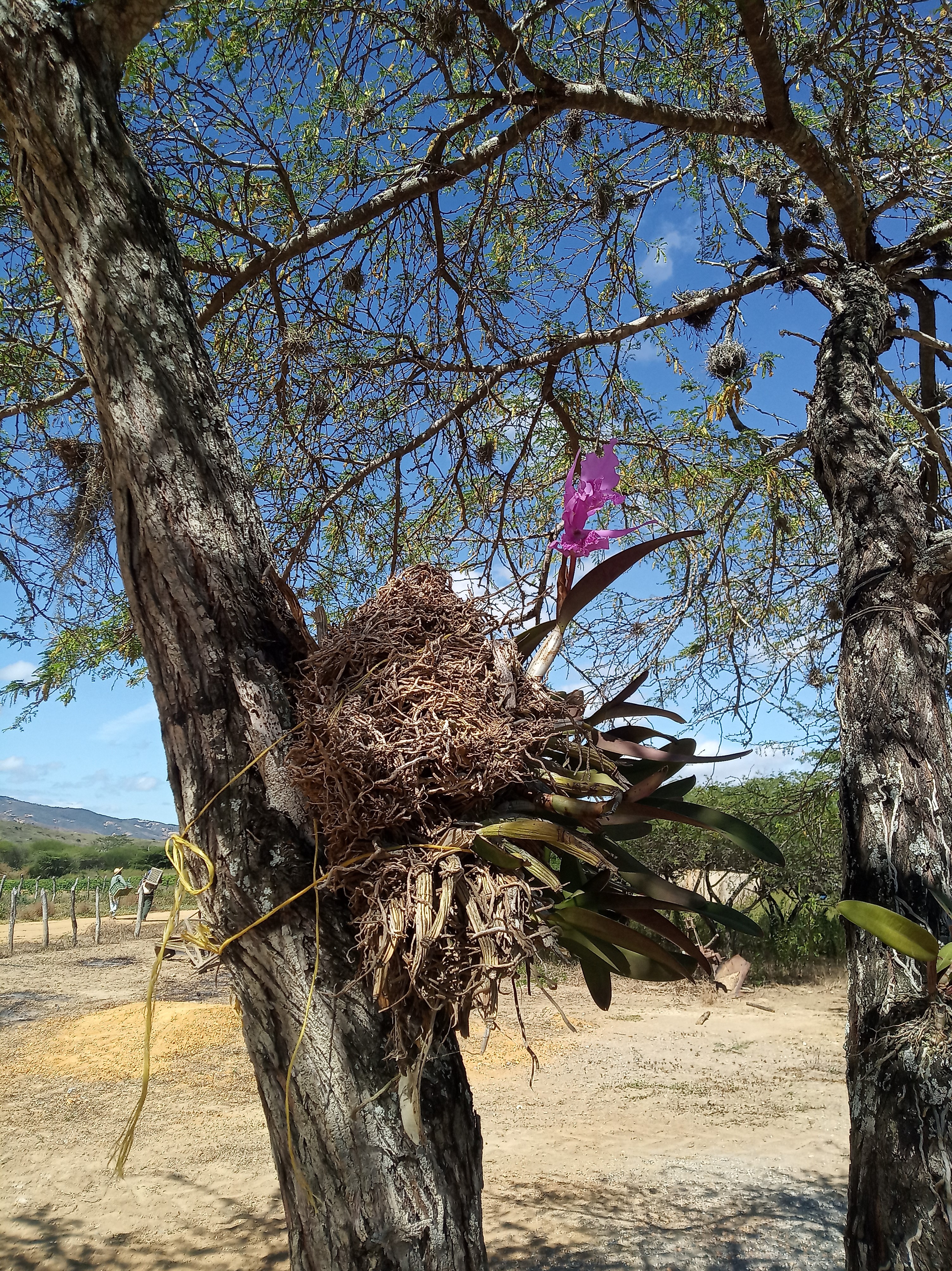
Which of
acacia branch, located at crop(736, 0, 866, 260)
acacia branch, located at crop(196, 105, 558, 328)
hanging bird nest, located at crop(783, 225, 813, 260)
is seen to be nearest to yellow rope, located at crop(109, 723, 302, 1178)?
acacia branch, located at crop(196, 105, 558, 328)

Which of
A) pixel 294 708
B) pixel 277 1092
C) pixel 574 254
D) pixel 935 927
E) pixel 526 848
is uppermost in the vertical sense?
pixel 574 254

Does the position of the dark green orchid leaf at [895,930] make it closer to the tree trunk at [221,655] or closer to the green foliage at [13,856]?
the tree trunk at [221,655]

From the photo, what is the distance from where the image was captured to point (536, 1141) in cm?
659

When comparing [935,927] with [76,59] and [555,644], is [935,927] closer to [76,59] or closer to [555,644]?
[555,644]

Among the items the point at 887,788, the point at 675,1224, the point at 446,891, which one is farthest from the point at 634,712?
the point at 675,1224

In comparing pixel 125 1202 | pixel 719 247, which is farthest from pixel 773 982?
pixel 719 247

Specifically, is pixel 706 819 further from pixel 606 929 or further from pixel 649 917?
pixel 606 929

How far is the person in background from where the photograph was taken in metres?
15.4

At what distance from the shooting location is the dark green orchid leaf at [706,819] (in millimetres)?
1379

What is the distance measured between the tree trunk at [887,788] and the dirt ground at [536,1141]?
2.24 feet

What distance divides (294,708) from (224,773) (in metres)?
0.15

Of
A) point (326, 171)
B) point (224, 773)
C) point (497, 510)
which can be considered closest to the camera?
point (224, 773)

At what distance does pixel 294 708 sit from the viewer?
1.44 meters

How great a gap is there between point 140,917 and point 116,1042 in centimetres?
865
